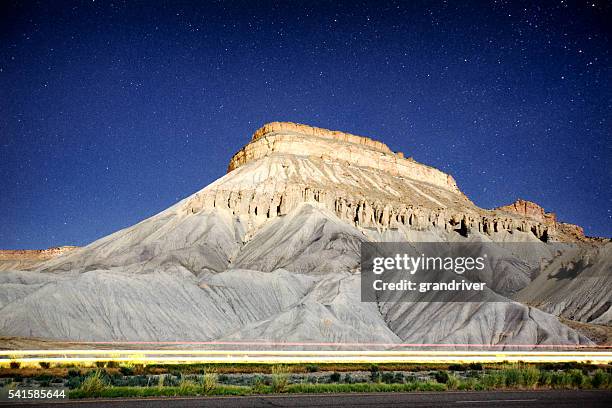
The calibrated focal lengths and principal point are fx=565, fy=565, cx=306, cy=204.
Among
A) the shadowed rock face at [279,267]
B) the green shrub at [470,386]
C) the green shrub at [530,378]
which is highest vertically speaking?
the shadowed rock face at [279,267]

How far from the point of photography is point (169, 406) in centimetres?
1346

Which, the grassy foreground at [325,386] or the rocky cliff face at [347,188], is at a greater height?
the rocky cliff face at [347,188]

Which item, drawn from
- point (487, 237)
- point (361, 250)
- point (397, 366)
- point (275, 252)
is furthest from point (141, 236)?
point (397, 366)

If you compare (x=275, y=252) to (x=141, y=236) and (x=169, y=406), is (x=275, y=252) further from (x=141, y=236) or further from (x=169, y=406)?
(x=169, y=406)

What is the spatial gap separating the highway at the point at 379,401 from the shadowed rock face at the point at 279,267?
79.8ft

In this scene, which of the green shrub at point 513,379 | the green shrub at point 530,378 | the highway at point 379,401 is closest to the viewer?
the highway at point 379,401

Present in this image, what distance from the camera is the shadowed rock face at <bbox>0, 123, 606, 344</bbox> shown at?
143ft

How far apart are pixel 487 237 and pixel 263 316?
57153mm

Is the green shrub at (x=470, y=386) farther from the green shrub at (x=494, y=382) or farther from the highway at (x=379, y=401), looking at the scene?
the highway at (x=379, y=401)

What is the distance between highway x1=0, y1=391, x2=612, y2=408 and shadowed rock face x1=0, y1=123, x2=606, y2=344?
24333 mm

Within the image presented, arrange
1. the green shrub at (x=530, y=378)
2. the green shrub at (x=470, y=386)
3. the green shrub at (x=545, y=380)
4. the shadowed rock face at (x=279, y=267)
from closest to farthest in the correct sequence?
1. the green shrub at (x=470, y=386)
2. the green shrub at (x=530, y=378)
3. the green shrub at (x=545, y=380)
4. the shadowed rock face at (x=279, y=267)

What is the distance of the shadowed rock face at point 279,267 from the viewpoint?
1721 inches

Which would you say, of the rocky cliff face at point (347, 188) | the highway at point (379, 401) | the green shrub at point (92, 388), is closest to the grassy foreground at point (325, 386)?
the green shrub at point (92, 388)

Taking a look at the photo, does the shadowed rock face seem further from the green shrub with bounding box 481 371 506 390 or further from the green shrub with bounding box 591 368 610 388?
the green shrub with bounding box 591 368 610 388
